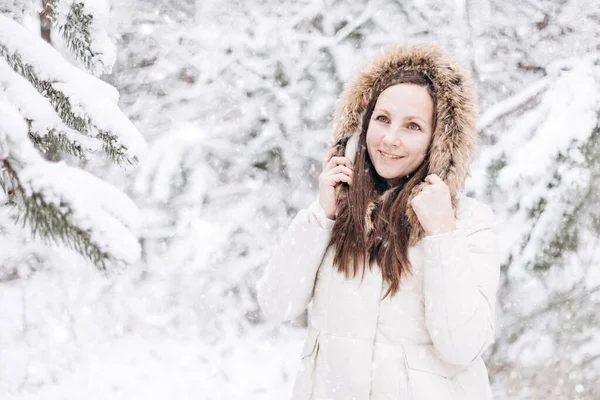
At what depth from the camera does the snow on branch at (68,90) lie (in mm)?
900

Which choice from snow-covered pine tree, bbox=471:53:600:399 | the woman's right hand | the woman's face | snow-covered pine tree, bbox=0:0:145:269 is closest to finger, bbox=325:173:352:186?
the woman's right hand

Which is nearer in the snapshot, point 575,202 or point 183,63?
point 575,202

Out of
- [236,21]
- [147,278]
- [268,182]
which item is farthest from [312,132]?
[147,278]

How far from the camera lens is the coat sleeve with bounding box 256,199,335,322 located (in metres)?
2.04

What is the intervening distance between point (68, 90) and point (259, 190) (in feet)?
15.4

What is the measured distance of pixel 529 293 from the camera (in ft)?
15.4

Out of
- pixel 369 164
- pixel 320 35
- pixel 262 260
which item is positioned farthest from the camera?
pixel 262 260

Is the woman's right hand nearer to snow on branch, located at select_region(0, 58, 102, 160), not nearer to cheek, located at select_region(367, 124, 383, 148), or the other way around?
cheek, located at select_region(367, 124, 383, 148)

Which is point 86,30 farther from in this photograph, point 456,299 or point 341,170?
point 456,299

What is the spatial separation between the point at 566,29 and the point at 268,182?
138 inches

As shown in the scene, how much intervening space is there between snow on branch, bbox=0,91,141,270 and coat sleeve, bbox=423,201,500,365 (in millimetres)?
1272

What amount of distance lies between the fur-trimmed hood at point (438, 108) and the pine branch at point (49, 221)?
4.62 feet

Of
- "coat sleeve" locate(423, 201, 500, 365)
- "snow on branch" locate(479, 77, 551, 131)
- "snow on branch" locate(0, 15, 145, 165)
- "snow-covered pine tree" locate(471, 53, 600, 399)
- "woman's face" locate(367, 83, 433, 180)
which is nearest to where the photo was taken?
"snow on branch" locate(0, 15, 145, 165)

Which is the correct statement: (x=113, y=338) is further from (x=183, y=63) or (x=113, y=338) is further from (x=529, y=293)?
(x=529, y=293)
